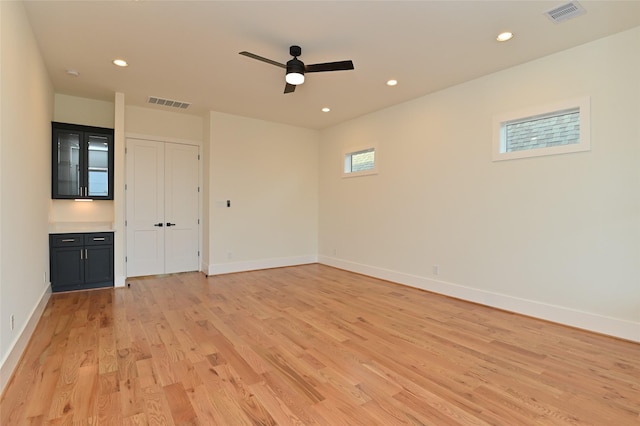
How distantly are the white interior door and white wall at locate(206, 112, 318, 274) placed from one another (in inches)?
22.2

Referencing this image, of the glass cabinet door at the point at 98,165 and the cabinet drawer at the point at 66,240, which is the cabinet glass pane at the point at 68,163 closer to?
the glass cabinet door at the point at 98,165

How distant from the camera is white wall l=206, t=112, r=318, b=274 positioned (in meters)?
5.96

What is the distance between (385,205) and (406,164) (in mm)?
838

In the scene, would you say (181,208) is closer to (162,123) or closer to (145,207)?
(145,207)

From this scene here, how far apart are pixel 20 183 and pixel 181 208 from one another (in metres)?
3.22

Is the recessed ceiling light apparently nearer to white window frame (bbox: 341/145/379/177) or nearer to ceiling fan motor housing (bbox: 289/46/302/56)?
ceiling fan motor housing (bbox: 289/46/302/56)

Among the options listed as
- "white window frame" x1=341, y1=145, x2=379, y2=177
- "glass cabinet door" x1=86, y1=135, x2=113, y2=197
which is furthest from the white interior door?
"white window frame" x1=341, y1=145, x2=379, y2=177

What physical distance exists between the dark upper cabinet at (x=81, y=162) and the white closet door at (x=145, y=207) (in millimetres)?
430

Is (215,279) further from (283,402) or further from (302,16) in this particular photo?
(302,16)

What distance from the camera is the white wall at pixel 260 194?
5.96m

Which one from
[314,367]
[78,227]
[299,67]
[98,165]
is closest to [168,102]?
[98,165]

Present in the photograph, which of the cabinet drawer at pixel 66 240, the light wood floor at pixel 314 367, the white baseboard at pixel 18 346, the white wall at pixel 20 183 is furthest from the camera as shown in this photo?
the cabinet drawer at pixel 66 240

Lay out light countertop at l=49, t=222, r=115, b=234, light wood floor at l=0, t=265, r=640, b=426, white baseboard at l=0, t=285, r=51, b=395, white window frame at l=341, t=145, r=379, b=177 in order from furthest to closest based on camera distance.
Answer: white window frame at l=341, t=145, r=379, b=177 → light countertop at l=49, t=222, r=115, b=234 → white baseboard at l=0, t=285, r=51, b=395 → light wood floor at l=0, t=265, r=640, b=426

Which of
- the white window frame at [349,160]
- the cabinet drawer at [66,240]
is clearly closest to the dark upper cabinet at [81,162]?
the cabinet drawer at [66,240]
